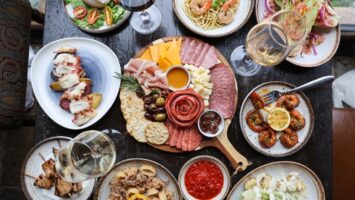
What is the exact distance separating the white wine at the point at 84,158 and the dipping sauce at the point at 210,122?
51 cm

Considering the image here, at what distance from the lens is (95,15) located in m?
2.30

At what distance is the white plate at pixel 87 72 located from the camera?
224 centimetres

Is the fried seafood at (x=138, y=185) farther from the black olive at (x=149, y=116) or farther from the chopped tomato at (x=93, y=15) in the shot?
the chopped tomato at (x=93, y=15)

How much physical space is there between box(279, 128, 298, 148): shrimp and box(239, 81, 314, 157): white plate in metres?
0.02

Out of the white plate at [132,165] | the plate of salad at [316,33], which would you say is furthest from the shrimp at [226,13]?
the white plate at [132,165]

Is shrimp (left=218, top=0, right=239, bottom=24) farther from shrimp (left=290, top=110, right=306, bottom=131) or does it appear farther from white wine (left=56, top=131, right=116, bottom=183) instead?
white wine (left=56, top=131, right=116, bottom=183)

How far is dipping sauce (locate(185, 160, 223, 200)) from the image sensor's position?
221 cm

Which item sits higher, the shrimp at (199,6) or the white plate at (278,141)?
the shrimp at (199,6)

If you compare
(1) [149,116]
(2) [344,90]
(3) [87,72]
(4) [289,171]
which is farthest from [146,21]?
(2) [344,90]

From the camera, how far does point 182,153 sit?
226 cm

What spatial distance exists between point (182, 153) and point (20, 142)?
1704mm

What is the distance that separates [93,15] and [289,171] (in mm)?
1382

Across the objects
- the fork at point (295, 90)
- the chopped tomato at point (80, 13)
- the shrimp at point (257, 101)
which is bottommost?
the shrimp at point (257, 101)

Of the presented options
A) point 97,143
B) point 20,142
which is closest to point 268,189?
point 97,143
